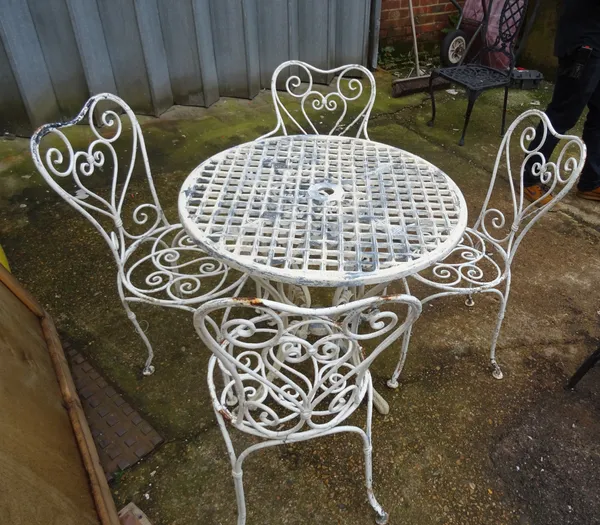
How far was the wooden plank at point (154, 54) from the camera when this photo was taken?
3604 mm

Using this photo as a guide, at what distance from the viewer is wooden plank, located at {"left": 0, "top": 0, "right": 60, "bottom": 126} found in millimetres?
3176

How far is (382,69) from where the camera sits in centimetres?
513

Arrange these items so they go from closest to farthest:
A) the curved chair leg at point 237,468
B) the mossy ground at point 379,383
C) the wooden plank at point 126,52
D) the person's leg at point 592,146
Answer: the curved chair leg at point 237,468 → the mossy ground at point 379,383 → the person's leg at point 592,146 → the wooden plank at point 126,52

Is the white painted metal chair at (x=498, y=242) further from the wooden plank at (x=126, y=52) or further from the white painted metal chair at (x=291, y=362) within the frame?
the wooden plank at (x=126, y=52)

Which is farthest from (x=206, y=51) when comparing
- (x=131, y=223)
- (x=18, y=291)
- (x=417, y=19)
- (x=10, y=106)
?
(x=18, y=291)

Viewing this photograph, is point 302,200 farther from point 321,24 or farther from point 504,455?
point 321,24

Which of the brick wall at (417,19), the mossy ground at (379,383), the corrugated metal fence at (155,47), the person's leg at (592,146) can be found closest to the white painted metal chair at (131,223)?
the mossy ground at (379,383)

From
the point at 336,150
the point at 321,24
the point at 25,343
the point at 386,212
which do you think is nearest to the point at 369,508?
the point at 386,212

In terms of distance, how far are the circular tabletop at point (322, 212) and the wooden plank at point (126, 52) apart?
2216 mm

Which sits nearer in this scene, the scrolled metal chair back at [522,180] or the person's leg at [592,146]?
the scrolled metal chair back at [522,180]

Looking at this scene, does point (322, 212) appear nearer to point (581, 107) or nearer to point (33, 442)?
point (33, 442)

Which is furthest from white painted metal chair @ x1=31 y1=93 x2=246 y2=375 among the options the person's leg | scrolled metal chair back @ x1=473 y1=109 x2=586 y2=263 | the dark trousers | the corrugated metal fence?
the person's leg

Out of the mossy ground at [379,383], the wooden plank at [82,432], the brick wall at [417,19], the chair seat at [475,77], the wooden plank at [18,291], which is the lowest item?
the mossy ground at [379,383]

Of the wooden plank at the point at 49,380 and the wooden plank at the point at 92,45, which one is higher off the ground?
the wooden plank at the point at 92,45
